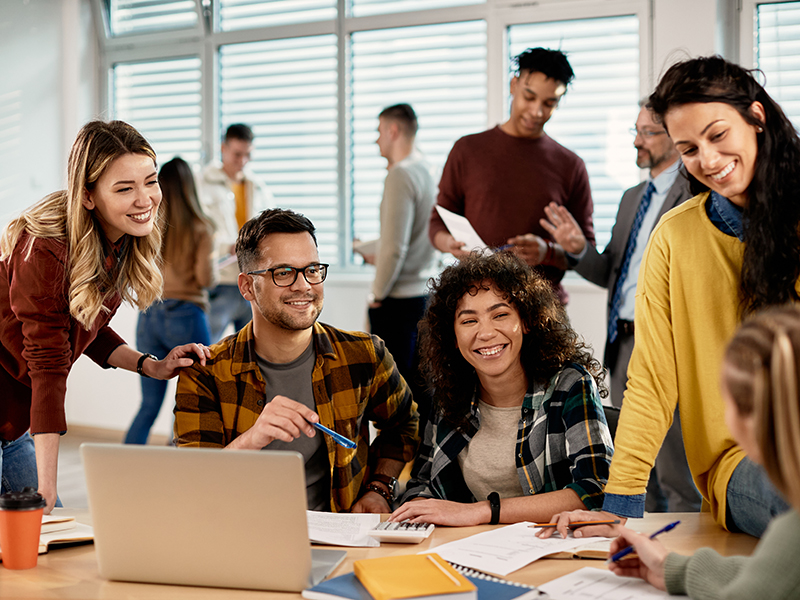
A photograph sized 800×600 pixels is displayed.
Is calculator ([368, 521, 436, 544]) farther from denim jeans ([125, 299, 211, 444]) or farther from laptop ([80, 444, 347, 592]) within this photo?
denim jeans ([125, 299, 211, 444])

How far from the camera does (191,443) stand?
1.80 meters

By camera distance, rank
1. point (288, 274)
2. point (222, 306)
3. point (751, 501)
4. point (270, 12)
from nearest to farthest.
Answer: point (751, 501) → point (288, 274) → point (222, 306) → point (270, 12)

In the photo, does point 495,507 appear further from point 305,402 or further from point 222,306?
point 222,306

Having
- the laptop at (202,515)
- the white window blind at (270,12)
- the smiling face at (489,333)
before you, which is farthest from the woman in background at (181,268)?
the laptop at (202,515)

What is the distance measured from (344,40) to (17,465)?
355 cm

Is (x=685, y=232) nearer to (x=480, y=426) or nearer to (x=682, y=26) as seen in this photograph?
(x=480, y=426)

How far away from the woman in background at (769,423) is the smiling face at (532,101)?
2026 millimetres

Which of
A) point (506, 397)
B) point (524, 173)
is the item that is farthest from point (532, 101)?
point (506, 397)

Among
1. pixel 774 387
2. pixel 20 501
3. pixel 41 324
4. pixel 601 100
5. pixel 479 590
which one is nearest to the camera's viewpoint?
pixel 774 387

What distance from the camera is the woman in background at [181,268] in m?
3.66

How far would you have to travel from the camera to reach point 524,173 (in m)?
2.90

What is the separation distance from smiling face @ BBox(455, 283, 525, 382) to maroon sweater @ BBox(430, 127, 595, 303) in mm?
951

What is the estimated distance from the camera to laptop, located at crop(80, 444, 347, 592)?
44.1 inches

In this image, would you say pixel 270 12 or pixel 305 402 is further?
pixel 270 12
